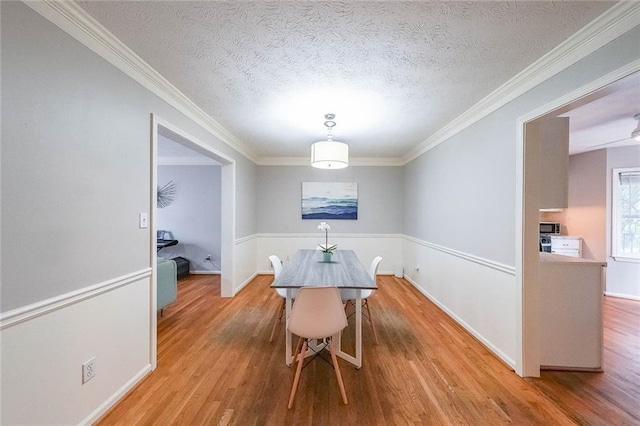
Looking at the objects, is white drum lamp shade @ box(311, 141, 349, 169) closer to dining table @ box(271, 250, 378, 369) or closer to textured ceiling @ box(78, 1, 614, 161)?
textured ceiling @ box(78, 1, 614, 161)

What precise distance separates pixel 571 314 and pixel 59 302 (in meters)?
3.63

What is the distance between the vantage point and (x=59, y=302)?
4.71 ft

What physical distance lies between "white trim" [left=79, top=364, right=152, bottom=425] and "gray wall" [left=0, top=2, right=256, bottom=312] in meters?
0.81

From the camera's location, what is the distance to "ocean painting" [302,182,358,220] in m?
5.59

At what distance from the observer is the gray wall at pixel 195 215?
18.9ft

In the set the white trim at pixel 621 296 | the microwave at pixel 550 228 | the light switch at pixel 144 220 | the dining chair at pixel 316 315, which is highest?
the light switch at pixel 144 220

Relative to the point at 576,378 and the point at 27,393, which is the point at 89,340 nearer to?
the point at 27,393

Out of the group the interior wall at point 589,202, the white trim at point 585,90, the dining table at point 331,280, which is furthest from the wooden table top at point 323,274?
the interior wall at point 589,202

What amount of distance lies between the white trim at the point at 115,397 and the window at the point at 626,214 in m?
6.59

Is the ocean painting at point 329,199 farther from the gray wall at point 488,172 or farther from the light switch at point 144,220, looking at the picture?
the light switch at point 144,220

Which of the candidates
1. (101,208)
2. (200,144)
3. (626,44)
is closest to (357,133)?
(200,144)

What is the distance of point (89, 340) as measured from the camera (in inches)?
64.3

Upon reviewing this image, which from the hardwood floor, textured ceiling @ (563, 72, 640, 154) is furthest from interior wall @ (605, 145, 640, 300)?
the hardwood floor

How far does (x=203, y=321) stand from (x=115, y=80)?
8.70 feet
